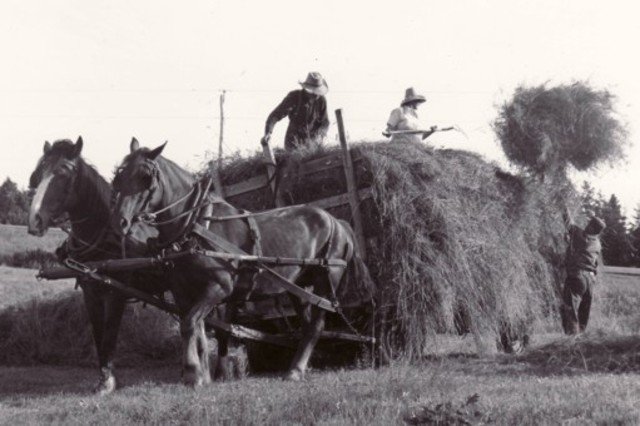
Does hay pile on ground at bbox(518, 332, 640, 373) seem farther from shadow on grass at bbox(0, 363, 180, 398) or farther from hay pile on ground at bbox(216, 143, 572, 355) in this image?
shadow on grass at bbox(0, 363, 180, 398)

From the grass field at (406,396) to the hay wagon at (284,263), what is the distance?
59cm

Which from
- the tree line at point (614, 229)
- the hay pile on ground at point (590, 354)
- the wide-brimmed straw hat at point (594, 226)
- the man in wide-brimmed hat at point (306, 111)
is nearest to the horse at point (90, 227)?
the man in wide-brimmed hat at point (306, 111)

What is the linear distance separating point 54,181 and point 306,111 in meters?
3.69

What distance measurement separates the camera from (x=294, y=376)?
Answer: 289 inches

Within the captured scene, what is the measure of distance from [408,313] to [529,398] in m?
2.31

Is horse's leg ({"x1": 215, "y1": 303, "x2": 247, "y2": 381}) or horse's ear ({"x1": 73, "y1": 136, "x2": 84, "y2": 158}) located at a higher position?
horse's ear ({"x1": 73, "y1": 136, "x2": 84, "y2": 158})

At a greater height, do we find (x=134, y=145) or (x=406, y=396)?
(x=134, y=145)

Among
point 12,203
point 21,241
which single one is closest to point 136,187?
point 21,241

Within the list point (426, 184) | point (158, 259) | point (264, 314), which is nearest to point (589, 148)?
point (426, 184)

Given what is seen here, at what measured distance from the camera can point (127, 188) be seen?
6293 mm

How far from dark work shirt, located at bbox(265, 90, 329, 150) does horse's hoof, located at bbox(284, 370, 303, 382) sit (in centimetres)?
319

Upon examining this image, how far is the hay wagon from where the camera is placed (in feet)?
23.5

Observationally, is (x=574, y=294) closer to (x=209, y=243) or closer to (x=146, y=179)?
(x=209, y=243)

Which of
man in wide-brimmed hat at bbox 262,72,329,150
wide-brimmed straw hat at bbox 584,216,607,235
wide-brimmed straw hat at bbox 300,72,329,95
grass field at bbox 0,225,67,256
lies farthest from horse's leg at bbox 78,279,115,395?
grass field at bbox 0,225,67,256
